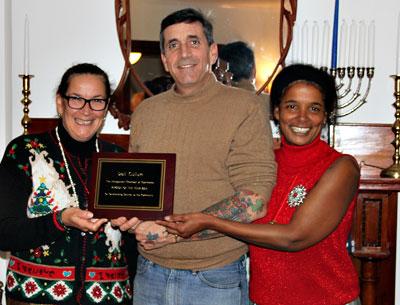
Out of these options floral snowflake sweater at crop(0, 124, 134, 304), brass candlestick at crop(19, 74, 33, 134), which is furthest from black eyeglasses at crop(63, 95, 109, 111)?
brass candlestick at crop(19, 74, 33, 134)

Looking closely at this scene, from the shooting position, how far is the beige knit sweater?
1.85 metres

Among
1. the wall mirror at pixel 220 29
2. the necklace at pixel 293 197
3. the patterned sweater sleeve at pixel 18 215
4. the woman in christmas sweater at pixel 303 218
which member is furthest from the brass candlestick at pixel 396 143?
the patterned sweater sleeve at pixel 18 215

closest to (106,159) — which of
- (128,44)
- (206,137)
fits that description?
(206,137)

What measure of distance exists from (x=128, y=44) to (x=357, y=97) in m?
1.17

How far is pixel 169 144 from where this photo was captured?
192cm

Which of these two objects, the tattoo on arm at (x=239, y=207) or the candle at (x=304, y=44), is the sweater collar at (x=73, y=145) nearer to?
the tattoo on arm at (x=239, y=207)

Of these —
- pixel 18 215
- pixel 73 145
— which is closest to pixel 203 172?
pixel 73 145

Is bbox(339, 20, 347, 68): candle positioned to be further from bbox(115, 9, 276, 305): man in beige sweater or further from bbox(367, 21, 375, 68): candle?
bbox(115, 9, 276, 305): man in beige sweater

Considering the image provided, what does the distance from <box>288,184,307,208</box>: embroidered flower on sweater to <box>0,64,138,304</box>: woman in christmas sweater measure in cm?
57

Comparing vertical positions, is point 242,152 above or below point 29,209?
above

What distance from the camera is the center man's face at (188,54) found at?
1.95 metres

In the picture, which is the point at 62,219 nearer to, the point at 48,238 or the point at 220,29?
the point at 48,238

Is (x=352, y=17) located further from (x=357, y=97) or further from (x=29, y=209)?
(x=29, y=209)

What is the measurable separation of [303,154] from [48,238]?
A: 83 cm
